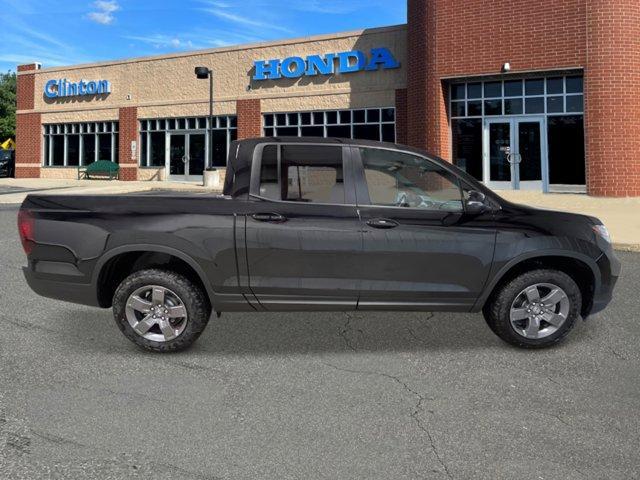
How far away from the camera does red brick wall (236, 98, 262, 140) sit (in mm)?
28422

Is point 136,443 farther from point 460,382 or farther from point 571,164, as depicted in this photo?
point 571,164

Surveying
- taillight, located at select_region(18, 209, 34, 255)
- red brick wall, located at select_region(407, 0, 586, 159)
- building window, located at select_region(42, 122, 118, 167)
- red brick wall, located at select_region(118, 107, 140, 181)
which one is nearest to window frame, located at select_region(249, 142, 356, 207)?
taillight, located at select_region(18, 209, 34, 255)

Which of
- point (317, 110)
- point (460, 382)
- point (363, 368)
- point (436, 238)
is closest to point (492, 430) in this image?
point (460, 382)

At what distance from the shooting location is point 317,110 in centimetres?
2700

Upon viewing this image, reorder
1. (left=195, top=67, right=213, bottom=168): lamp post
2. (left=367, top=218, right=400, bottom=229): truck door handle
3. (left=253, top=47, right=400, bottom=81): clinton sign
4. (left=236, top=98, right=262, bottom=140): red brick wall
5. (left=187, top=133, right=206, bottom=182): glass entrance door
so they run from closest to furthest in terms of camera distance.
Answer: (left=367, top=218, right=400, bottom=229): truck door handle, (left=253, top=47, right=400, bottom=81): clinton sign, (left=195, top=67, right=213, bottom=168): lamp post, (left=236, top=98, right=262, bottom=140): red brick wall, (left=187, top=133, right=206, bottom=182): glass entrance door

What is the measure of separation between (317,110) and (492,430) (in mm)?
24402

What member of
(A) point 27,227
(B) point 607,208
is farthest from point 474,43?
(A) point 27,227

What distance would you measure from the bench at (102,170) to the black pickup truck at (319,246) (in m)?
28.6

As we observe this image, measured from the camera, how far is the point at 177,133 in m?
30.9

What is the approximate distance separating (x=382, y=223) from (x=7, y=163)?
3892 centimetres

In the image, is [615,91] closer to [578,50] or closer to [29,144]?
[578,50]

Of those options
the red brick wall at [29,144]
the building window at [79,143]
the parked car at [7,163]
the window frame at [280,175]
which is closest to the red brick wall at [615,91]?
the window frame at [280,175]

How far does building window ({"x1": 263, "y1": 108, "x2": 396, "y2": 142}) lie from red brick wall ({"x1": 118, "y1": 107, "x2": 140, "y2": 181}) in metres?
8.09

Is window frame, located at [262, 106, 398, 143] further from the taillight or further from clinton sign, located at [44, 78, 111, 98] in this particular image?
the taillight
